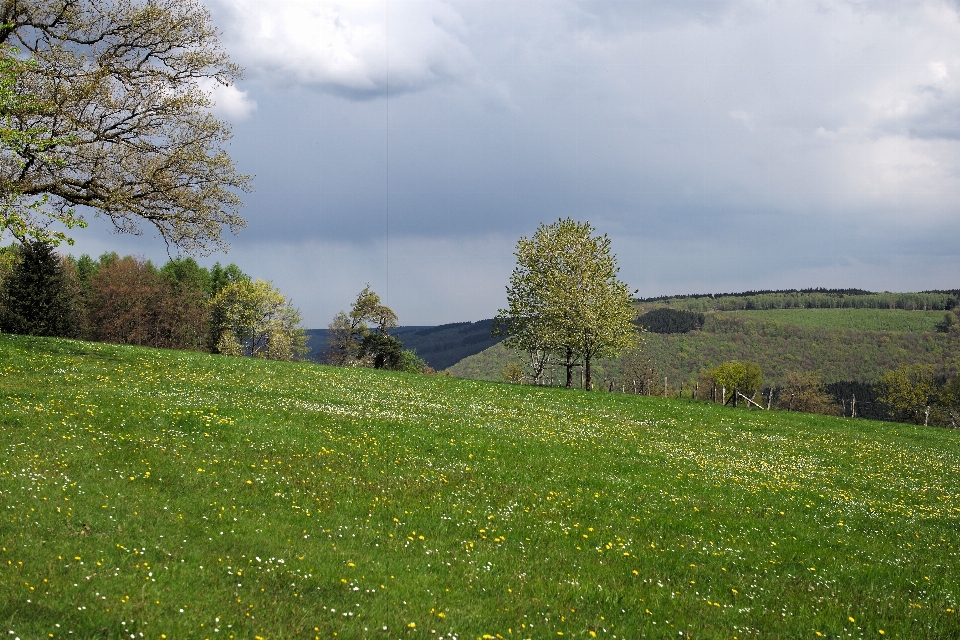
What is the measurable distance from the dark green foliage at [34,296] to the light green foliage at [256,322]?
26202 millimetres

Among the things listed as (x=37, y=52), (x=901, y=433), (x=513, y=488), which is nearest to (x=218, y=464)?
(x=513, y=488)

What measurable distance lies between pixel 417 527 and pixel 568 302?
42550mm

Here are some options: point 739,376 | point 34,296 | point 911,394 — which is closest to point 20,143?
point 34,296

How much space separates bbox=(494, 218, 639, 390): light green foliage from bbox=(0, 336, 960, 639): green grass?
28083 mm

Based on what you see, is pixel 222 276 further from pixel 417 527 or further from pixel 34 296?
pixel 417 527

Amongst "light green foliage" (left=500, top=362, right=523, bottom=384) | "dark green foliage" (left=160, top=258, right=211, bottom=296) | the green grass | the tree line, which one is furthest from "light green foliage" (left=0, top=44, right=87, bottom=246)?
"light green foliage" (left=500, top=362, right=523, bottom=384)

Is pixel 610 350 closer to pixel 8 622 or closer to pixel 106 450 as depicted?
pixel 106 450

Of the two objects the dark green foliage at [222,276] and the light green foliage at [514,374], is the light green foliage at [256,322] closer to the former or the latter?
the dark green foliage at [222,276]

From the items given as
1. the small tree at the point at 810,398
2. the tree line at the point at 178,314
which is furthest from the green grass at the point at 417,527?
the small tree at the point at 810,398

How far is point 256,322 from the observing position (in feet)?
312

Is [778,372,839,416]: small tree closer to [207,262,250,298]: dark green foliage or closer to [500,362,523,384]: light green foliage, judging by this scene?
[500,362,523,384]: light green foliage

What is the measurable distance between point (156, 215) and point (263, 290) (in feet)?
220

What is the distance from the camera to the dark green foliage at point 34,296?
67688mm

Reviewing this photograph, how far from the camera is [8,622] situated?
8016mm
